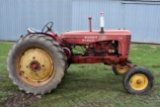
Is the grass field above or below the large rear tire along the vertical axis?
below

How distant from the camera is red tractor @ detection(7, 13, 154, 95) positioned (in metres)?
5.81

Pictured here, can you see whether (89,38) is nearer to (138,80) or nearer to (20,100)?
(138,80)

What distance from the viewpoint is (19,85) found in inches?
Answer: 234

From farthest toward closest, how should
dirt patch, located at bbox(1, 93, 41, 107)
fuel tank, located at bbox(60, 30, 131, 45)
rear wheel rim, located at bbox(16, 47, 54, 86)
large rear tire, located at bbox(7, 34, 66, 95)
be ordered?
1. fuel tank, located at bbox(60, 30, 131, 45)
2. rear wheel rim, located at bbox(16, 47, 54, 86)
3. large rear tire, located at bbox(7, 34, 66, 95)
4. dirt patch, located at bbox(1, 93, 41, 107)

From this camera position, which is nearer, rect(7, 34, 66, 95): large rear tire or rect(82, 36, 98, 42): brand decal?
rect(7, 34, 66, 95): large rear tire

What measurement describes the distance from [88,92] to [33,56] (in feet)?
4.16

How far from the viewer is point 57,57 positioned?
5762 millimetres

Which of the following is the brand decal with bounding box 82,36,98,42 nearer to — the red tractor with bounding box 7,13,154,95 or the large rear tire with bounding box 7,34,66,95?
the red tractor with bounding box 7,13,154,95

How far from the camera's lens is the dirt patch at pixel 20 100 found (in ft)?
17.4

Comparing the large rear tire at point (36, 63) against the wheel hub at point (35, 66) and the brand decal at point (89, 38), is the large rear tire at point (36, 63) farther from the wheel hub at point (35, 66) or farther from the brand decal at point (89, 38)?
the brand decal at point (89, 38)

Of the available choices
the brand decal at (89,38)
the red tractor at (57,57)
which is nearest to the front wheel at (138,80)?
the red tractor at (57,57)

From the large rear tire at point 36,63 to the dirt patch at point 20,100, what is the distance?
136 millimetres

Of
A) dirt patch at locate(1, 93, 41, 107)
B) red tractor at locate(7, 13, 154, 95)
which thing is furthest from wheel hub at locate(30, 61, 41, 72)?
dirt patch at locate(1, 93, 41, 107)

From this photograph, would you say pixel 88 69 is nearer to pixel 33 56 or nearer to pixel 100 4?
pixel 33 56
